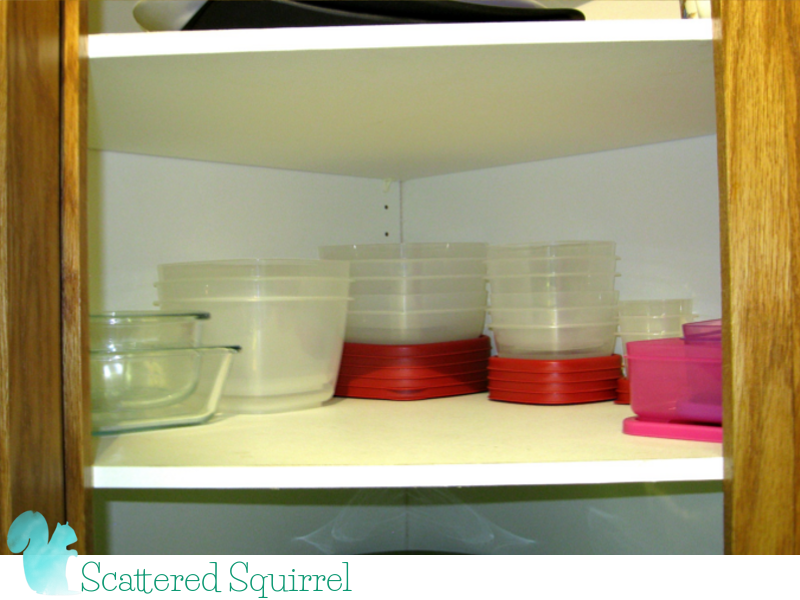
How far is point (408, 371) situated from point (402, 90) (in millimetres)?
402

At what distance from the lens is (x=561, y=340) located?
0.94 metres

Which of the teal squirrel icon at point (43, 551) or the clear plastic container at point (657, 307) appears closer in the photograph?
the teal squirrel icon at point (43, 551)

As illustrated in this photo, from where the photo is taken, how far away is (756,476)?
56 centimetres

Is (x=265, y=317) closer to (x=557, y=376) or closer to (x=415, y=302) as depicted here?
(x=415, y=302)

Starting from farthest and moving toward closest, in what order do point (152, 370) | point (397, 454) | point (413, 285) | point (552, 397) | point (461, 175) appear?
1. point (461, 175)
2. point (413, 285)
3. point (552, 397)
4. point (152, 370)
5. point (397, 454)

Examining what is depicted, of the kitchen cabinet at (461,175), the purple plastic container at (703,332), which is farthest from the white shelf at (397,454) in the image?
the purple plastic container at (703,332)

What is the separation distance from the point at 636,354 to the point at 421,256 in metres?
0.38

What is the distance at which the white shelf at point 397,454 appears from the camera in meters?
0.60

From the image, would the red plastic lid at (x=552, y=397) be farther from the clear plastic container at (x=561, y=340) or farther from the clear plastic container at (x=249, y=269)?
the clear plastic container at (x=249, y=269)

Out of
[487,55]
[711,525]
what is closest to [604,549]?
[711,525]

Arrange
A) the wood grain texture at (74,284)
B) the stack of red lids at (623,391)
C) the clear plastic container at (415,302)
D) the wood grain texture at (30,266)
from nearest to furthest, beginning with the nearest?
1. the wood grain texture at (30,266)
2. the wood grain texture at (74,284)
3. the stack of red lids at (623,391)
4. the clear plastic container at (415,302)

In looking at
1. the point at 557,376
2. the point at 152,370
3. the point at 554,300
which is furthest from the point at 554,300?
the point at 152,370

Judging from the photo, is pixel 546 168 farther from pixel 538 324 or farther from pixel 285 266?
pixel 285 266

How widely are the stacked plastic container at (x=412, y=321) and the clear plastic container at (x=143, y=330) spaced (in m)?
0.27
